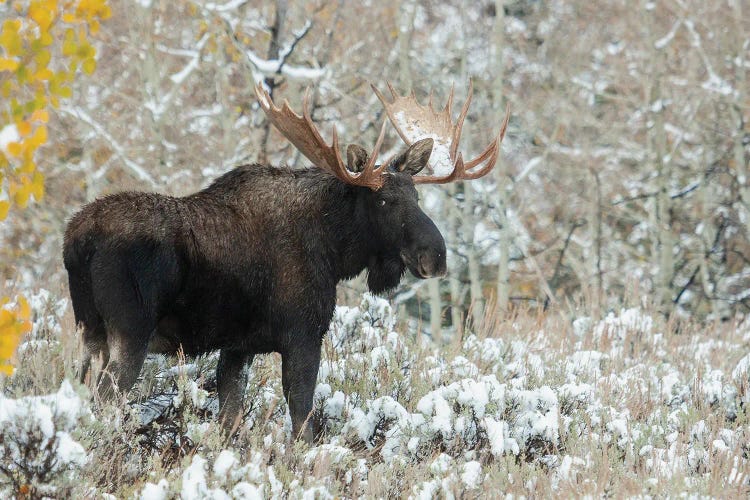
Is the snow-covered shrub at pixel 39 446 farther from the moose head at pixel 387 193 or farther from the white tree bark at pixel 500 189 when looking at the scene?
the white tree bark at pixel 500 189

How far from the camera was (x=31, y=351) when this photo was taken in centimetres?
575

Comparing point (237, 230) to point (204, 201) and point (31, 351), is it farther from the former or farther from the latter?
point (31, 351)

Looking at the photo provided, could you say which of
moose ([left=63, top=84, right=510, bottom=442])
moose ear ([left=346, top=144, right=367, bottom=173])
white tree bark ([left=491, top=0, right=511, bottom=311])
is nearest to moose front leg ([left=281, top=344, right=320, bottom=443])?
moose ([left=63, top=84, right=510, bottom=442])

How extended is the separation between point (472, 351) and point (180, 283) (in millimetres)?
2989

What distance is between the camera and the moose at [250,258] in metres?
4.74

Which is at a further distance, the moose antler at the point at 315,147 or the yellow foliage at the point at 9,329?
the moose antler at the point at 315,147

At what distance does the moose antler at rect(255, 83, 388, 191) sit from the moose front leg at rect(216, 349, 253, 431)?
1.14 metres

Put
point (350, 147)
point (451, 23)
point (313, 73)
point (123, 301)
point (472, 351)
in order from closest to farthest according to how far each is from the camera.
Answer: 1. point (123, 301)
2. point (350, 147)
3. point (472, 351)
4. point (313, 73)
5. point (451, 23)

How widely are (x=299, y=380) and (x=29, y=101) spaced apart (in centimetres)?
207

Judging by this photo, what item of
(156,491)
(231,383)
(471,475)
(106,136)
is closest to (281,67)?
(106,136)

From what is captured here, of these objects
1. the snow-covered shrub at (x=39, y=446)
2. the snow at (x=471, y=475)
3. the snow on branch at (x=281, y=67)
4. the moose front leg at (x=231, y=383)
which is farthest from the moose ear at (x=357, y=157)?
the snow on branch at (x=281, y=67)

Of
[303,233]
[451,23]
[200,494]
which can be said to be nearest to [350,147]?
[303,233]

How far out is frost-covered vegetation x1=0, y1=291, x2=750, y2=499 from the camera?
4.14 m

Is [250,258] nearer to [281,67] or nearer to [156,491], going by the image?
[156,491]
